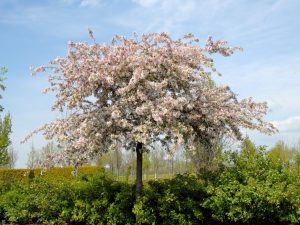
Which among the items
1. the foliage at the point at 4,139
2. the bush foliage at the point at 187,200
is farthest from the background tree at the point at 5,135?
the bush foliage at the point at 187,200

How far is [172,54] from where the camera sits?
1035cm

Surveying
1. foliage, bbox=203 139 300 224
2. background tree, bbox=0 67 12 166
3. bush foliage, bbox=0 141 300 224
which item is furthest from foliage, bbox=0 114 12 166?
foliage, bbox=203 139 300 224

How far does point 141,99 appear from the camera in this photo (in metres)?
9.69

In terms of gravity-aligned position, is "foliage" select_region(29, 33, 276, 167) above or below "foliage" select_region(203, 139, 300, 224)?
above

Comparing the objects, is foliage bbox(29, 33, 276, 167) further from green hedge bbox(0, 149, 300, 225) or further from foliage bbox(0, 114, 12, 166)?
foliage bbox(0, 114, 12, 166)

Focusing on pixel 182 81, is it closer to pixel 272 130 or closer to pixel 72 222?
pixel 272 130

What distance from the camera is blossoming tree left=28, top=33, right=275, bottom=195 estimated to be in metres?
9.70

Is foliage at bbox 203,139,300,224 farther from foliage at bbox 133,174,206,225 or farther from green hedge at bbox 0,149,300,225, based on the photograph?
foliage at bbox 133,174,206,225

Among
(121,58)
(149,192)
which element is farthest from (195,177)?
(121,58)

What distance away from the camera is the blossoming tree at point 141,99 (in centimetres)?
970

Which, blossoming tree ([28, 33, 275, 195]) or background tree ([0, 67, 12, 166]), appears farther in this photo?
background tree ([0, 67, 12, 166])

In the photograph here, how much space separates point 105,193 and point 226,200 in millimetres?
3475

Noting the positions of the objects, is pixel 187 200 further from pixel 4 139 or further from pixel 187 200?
pixel 4 139

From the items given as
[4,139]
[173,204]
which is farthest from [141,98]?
[4,139]
